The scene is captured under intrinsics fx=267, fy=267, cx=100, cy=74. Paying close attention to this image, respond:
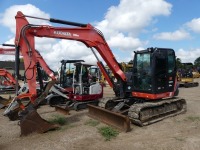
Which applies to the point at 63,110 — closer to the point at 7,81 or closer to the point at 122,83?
the point at 122,83

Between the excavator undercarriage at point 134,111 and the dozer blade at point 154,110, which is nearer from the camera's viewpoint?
the excavator undercarriage at point 134,111

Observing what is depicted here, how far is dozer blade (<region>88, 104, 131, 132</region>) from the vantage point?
7.89m

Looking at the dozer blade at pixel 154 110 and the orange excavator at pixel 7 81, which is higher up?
the orange excavator at pixel 7 81

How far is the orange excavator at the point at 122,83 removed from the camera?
7.88m

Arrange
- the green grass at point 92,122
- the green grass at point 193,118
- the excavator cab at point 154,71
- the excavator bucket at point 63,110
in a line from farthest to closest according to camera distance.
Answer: the excavator bucket at point 63,110 < the excavator cab at point 154,71 < the green grass at point 193,118 < the green grass at point 92,122

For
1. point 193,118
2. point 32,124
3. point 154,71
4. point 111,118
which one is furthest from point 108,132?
point 193,118

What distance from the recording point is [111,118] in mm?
8594

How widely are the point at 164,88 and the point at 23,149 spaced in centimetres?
567

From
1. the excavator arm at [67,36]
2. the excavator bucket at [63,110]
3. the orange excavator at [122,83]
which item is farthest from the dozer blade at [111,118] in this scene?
the excavator arm at [67,36]

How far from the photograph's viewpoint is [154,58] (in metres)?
9.45

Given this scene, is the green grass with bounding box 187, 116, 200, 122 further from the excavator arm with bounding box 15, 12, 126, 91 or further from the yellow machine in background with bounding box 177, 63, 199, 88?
the yellow machine in background with bounding box 177, 63, 199, 88

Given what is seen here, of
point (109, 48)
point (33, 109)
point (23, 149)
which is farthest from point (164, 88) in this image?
point (23, 149)

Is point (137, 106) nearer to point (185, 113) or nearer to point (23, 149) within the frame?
point (185, 113)

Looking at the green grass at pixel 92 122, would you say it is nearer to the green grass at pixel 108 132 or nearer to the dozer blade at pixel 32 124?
the green grass at pixel 108 132
